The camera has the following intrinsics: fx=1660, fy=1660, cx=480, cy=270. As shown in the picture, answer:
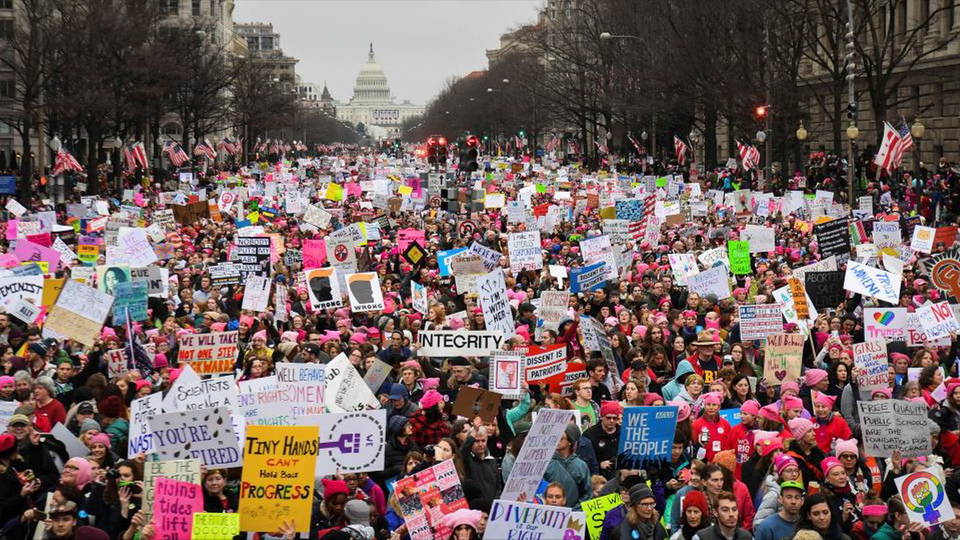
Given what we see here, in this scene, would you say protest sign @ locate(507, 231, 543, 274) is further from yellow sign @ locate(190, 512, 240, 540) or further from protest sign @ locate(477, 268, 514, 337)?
yellow sign @ locate(190, 512, 240, 540)

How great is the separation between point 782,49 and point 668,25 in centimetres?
1307

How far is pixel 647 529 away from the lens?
954cm

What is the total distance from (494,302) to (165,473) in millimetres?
7808

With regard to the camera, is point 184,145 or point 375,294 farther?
point 184,145

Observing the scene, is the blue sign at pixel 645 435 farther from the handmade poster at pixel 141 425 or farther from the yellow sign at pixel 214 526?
the handmade poster at pixel 141 425

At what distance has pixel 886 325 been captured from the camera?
1611 cm

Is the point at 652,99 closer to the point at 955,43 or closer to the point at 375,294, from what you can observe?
the point at 955,43

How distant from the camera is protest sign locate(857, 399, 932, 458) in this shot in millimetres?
10867

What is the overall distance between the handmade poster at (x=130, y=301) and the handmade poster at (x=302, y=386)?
576 cm

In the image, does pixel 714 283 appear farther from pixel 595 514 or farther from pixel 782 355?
pixel 595 514

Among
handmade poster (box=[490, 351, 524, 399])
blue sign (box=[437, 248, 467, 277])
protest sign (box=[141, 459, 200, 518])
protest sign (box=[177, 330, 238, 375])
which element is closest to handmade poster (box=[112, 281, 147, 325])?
protest sign (box=[177, 330, 238, 375])

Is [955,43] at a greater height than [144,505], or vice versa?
[955,43]

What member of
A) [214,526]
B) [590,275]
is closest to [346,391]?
[214,526]

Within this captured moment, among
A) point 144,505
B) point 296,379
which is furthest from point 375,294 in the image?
point 144,505
